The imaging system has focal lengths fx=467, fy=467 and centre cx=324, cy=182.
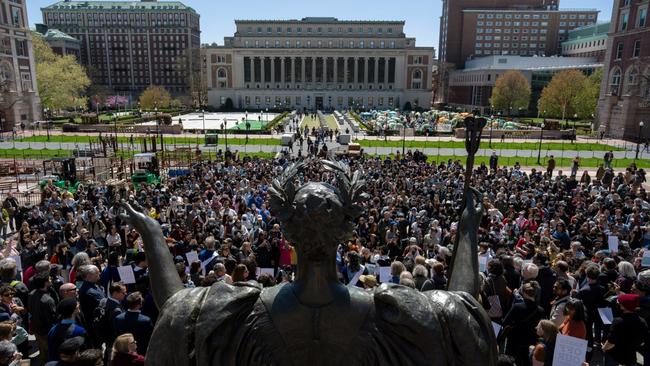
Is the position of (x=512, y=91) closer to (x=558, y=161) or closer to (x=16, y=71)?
(x=558, y=161)

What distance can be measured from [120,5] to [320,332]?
166 m

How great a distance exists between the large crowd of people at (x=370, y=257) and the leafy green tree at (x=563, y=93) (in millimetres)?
53373

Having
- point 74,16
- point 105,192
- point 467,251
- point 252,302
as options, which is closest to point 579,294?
point 467,251

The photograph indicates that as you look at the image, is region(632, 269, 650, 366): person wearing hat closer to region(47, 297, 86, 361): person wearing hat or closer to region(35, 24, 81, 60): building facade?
region(47, 297, 86, 361): person wearing hat

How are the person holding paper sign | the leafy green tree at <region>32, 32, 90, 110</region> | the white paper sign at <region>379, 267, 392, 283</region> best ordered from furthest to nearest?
1. the leafy green tree at <region>32, 32, 90, 110</region>
2. the white paper sign at <region>379, 267, 392, 283</region>
3. the person holding paper sign

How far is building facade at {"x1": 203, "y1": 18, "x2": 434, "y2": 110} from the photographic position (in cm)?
11394

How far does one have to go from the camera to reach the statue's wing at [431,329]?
2189mm

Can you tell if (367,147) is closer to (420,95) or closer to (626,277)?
(626,277)

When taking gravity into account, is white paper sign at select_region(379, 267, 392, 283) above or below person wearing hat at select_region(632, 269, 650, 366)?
below

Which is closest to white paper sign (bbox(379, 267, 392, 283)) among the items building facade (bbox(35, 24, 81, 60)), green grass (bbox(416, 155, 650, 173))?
green grass (bbox(416, 155, 650, 173))

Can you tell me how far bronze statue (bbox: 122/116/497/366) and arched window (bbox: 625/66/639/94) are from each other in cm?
6508

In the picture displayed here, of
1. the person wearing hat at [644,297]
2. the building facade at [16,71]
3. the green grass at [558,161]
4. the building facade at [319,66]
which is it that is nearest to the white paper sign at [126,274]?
the person wearing hat at [644,297]

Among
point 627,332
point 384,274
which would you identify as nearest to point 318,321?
point 627,332

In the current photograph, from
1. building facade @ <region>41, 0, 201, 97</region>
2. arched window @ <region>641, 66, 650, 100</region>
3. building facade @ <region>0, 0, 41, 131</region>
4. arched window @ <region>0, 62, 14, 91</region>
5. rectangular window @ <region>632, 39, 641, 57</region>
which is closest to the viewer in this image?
arched window @ <region>641, 66, 650, 100</region>
